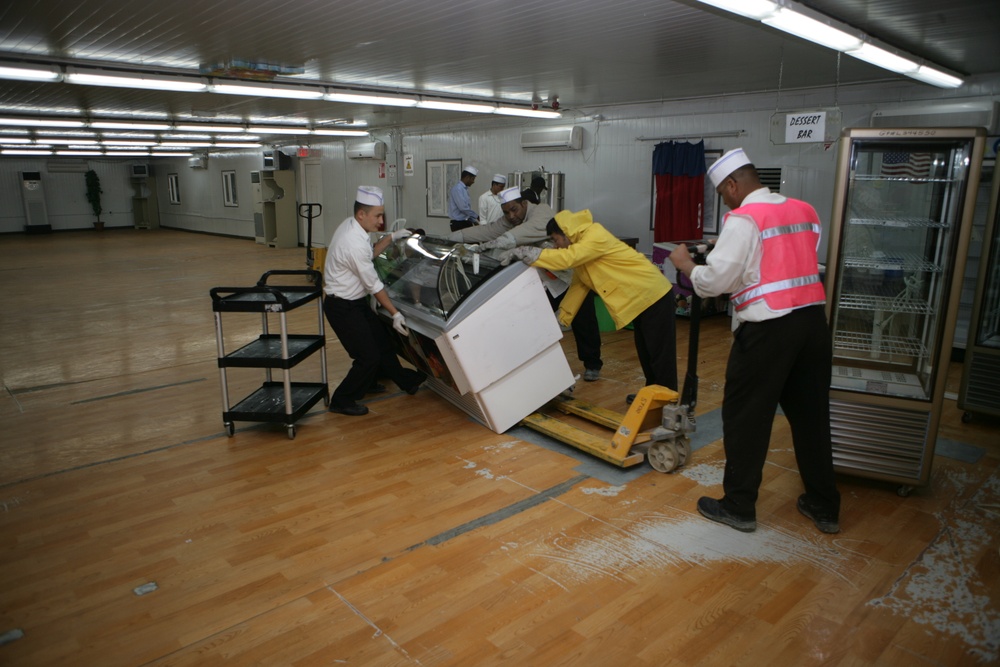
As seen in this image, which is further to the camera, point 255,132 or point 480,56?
point 255,132

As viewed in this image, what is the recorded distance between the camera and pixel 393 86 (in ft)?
28.5

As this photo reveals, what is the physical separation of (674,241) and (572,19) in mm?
4455

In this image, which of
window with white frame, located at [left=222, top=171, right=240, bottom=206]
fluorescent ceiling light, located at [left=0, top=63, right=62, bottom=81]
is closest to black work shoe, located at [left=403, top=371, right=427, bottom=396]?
fluorescent ceiling light, located at [left=0, top=63, right=62, bottom=81]

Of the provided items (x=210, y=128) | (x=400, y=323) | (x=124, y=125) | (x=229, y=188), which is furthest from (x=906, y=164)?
(x=229, y=188)

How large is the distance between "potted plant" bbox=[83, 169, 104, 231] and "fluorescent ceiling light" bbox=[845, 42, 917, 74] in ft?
87.7

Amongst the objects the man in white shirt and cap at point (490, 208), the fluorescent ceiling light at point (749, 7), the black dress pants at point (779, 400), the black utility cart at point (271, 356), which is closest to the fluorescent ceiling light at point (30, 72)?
the black utility cart at point (271, 356)

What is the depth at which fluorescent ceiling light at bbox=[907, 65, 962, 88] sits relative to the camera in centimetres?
593

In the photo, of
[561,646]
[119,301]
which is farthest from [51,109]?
[561,646]

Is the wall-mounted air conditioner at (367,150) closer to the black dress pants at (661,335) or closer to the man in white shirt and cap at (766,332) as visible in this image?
the black dress pants at (661,335)

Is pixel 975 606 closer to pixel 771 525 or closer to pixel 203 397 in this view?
pixel 771 525

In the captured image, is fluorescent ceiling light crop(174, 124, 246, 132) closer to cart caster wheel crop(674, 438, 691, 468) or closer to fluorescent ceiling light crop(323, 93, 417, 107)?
fluorescent ceiling light crop(323, 93, 417, 107)

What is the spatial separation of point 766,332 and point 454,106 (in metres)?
7.57

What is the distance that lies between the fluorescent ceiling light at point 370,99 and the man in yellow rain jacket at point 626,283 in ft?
16.7

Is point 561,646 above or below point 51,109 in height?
below
